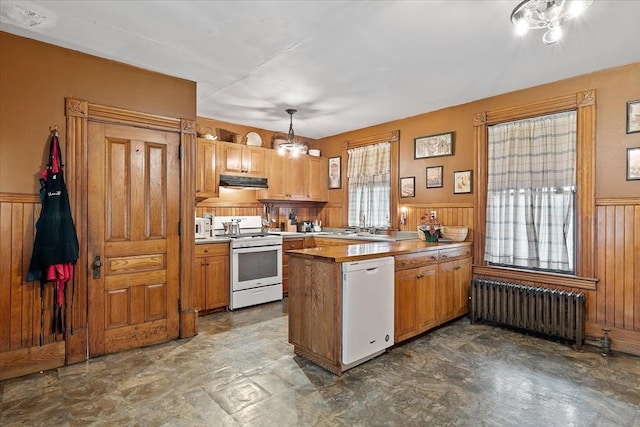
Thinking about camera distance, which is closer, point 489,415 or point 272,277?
point 489,415

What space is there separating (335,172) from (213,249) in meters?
2.75

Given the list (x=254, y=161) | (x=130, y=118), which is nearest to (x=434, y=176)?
(x=254, y=161)

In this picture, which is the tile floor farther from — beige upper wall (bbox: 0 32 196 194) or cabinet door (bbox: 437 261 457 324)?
beige upper wall (bbox: 0 32 196 194)

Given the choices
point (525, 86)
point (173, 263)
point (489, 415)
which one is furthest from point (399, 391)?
point (525, 86)

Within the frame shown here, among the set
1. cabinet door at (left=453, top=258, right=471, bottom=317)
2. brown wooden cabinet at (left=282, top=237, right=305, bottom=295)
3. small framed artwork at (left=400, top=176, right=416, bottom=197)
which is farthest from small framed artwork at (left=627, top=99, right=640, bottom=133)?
brown wooden cabinet at (left=282, top=237, right=305, bottom=295)

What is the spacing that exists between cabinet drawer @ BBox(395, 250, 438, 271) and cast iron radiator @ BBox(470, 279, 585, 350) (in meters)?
0.83

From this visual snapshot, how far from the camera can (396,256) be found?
322 cm

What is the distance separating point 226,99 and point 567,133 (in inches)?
154

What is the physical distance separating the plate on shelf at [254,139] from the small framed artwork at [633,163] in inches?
182

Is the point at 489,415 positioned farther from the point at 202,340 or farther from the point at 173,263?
the point at 173,263

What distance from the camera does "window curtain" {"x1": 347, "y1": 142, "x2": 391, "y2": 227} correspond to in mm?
5492

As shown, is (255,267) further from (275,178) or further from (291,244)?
(275,178)

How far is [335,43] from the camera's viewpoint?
2879mm

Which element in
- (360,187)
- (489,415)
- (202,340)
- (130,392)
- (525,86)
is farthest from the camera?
(360,187)
